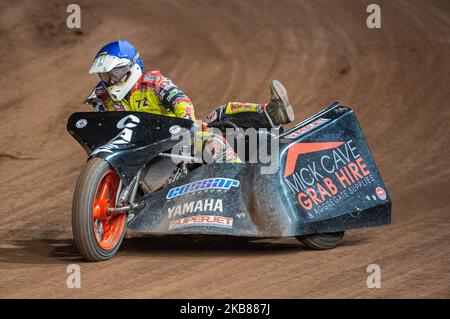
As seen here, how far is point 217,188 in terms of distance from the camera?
25.4 feet

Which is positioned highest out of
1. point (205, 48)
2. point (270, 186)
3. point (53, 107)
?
point (205, 48)

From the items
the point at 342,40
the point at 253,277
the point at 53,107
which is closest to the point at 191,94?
the point at 53,107

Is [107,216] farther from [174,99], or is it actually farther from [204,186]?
[174,99]

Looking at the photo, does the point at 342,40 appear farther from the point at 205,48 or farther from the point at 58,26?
the point at 58,26

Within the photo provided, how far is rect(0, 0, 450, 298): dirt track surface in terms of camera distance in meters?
7.00

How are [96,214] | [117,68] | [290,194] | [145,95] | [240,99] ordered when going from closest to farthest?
[96,214] < [290,194] < [117,68] < [145,95] < [240,99]

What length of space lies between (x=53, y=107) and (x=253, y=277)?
755 centimetres

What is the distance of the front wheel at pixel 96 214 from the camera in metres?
7.16

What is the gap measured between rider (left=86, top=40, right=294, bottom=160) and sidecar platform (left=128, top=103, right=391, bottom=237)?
34cm

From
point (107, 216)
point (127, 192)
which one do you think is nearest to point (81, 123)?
point (127, 192)

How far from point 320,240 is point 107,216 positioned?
169 cm

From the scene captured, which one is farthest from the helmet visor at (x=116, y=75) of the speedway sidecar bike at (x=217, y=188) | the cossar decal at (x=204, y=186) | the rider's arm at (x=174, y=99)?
the cossar decal at (x=204, y=186)

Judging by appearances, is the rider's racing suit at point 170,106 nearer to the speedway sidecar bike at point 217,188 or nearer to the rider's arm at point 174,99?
the rider's arm at point 174,99

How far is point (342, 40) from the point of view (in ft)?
53.6
